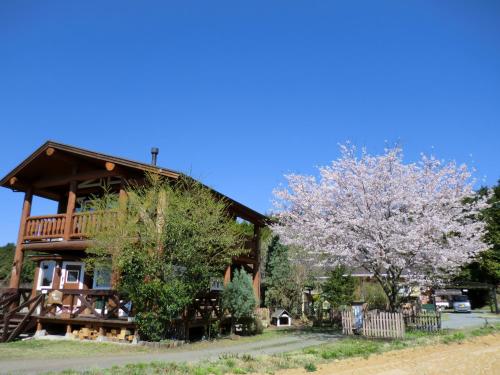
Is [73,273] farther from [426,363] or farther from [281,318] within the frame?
[426,363]

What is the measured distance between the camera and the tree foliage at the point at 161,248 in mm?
14203

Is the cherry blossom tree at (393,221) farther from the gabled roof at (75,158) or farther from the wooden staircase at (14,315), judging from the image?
the wooden staircase at (14,315)

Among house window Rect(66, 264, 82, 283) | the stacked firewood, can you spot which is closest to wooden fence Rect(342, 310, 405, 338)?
the stacked firewood

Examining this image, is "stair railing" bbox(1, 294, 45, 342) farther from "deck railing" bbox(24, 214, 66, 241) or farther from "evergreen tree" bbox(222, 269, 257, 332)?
"evergreen tree" bbox(222, 269, 257, 332)

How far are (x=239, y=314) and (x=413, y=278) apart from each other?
730cm

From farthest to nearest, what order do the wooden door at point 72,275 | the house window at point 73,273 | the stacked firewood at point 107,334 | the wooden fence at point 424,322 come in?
1. the house window at point 73,273
2. the wooden door at point 72,275
3. the wooden fence at point 424,322
4. the stacked firewood at point 107,334

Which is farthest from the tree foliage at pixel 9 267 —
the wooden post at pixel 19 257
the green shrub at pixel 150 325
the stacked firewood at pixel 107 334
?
the green shrub at pixel 150 325

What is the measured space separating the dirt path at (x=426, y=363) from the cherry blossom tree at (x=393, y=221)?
4171mm

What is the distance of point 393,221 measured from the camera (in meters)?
17.0

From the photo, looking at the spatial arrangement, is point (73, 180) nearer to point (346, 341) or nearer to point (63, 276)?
point (63, 276)

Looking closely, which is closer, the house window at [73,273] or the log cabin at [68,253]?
the log cabin at [68,253]

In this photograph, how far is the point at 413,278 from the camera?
17875 mm

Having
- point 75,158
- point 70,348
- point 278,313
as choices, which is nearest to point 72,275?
point 75,158

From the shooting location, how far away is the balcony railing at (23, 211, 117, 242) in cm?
1605
